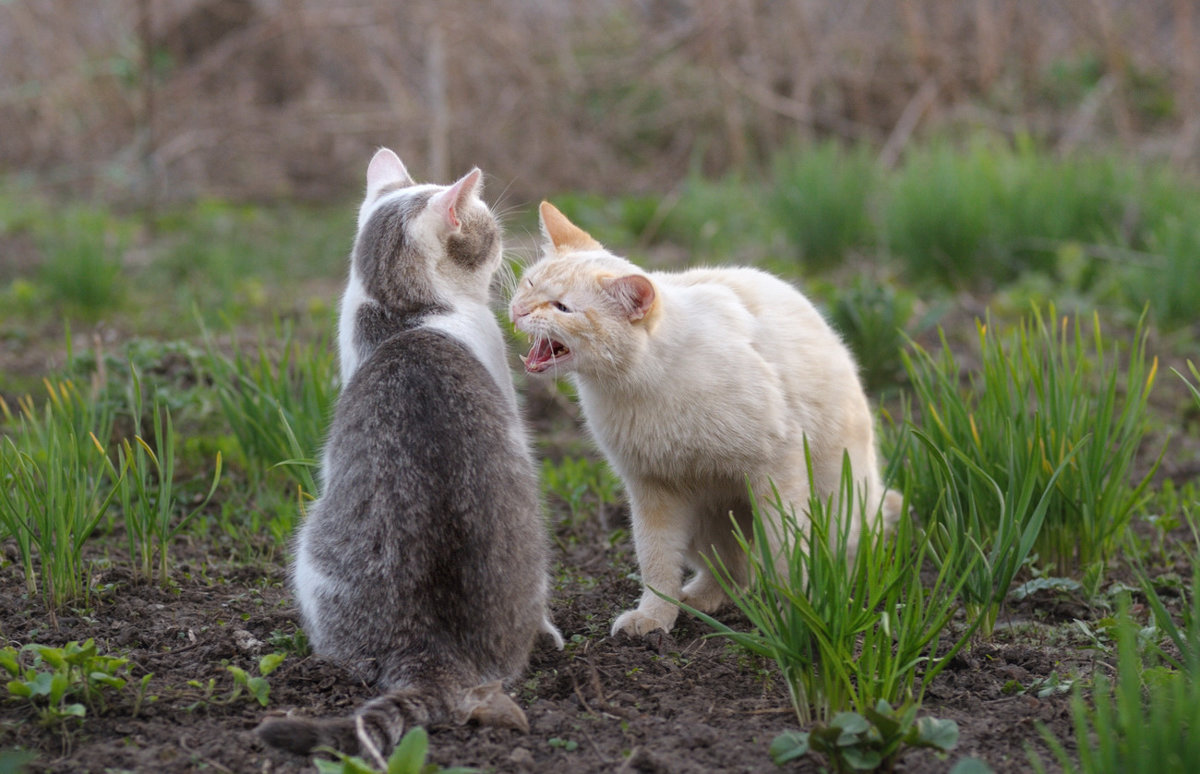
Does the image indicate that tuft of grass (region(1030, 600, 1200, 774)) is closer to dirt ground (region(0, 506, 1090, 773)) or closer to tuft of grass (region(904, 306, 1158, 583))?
dirt ground (region(0, 506, 1090, 773))

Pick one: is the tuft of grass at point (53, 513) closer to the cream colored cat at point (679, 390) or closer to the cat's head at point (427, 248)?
the cat's head at point (427, 248)

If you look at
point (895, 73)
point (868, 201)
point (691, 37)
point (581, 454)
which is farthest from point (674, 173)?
point (581, 454)

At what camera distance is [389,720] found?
6.59ft

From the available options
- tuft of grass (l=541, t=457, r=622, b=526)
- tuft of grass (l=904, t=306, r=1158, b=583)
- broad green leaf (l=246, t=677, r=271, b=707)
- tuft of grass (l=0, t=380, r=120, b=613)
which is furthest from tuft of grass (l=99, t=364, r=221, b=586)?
tuft of grass (l=904, t=306, r=1158, b=583)

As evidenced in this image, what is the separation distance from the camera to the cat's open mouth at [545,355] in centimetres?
258

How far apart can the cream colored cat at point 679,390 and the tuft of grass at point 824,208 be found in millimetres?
3146

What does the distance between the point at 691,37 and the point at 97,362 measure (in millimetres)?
6239

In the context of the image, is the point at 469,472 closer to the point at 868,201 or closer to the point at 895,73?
the point at 868,201

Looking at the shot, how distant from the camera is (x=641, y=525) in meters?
2.81

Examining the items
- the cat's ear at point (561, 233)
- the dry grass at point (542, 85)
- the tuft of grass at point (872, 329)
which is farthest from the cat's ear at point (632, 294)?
the dry grass at point (542, 85)

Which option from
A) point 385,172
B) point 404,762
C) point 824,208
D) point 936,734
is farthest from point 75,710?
point 824,208

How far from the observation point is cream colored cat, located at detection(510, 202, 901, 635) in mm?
2588

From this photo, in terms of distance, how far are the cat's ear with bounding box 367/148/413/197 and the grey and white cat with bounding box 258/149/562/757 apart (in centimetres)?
69

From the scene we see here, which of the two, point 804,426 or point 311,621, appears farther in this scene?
point 804,426
